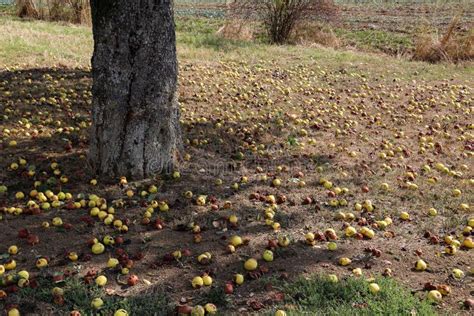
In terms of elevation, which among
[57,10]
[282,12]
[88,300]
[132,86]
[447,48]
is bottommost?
[88,300]

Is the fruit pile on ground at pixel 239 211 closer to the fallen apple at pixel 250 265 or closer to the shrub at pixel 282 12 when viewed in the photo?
the fallen apple at pixel 250 265

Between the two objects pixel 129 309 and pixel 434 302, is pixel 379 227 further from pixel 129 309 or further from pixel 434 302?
pixel 129 309

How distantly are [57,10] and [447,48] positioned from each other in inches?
509

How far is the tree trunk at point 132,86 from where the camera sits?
534cm

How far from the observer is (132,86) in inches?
216

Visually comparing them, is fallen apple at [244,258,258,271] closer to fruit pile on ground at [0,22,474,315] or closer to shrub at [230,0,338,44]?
fruit pile on ground at [0,22,474,315]

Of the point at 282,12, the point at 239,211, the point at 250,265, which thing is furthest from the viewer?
the point at 282,12

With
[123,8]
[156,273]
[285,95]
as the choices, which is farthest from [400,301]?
[285,95]

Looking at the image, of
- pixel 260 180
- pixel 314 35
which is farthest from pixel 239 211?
pixel 314 35

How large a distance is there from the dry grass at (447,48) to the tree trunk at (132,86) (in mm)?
11542

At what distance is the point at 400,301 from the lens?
3.79 meters

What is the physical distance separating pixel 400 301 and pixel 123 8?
386 centimetres

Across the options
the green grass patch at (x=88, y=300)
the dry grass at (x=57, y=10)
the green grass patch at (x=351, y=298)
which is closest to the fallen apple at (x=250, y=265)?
the green grass patch at (x=351, y=298)

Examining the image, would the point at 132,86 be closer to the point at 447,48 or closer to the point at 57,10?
the point at 447,48
